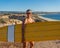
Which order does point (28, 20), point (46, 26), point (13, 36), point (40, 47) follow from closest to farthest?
point (46, 26), point (13, 36), point (28, 20), point (40, 47)

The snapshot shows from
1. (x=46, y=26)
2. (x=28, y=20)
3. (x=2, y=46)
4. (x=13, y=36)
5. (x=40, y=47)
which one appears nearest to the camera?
(x=46, y=26)

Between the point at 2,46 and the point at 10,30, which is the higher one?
the point at 10,30

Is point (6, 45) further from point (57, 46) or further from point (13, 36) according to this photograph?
point (13, 36)

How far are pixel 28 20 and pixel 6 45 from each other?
4202 mm

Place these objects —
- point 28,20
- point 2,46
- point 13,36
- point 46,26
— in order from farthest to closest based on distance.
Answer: point 2,46 < point 28,20 < point 13,36 < point 46,26

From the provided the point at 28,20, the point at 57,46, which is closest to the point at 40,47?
the point at 57,46

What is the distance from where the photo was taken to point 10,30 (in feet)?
17.0

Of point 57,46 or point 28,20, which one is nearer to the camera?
point 28,20

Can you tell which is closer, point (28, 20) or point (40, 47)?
point (28, 20)

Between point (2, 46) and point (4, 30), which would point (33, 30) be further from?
point (2, 46)

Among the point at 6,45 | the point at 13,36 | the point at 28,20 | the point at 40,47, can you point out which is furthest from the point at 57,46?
the point at 13,36

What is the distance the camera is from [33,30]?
4.99 metres

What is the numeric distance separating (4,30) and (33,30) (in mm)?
642

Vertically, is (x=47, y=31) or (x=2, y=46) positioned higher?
(x=47, y=31)
